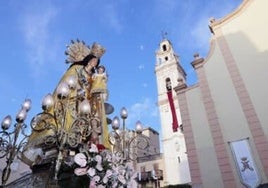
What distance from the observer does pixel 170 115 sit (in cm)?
2823

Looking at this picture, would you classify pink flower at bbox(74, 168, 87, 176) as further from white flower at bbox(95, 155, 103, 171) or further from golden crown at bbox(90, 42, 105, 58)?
golden crown at bbox(90, 42, 105, 58)

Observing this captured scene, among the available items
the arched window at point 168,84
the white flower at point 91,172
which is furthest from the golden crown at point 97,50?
the arched window at point 168,84

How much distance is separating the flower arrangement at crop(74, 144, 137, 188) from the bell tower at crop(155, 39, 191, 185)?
58.0 ft

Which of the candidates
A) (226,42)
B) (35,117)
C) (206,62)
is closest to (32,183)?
(35,117)

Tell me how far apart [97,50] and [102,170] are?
158 inches

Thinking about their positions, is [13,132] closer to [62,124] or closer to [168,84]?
[62,124]

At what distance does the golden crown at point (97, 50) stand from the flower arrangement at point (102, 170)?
11.6ft

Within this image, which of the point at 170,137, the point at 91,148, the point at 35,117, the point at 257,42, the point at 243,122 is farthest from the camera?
the point at 170,137

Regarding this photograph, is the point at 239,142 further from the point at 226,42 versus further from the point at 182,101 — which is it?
the point at 226,42

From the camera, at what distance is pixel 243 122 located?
32.7ft

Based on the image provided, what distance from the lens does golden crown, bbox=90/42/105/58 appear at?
22.0ft

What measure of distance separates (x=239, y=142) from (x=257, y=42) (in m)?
4.84

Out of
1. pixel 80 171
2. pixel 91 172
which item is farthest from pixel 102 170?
pixel 80 171

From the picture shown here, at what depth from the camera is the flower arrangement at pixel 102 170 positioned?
3338mm
